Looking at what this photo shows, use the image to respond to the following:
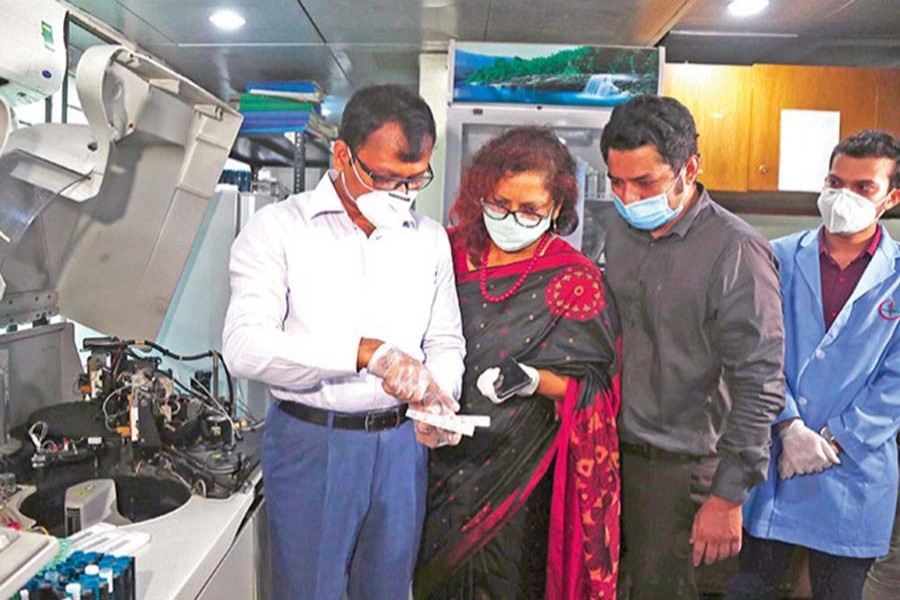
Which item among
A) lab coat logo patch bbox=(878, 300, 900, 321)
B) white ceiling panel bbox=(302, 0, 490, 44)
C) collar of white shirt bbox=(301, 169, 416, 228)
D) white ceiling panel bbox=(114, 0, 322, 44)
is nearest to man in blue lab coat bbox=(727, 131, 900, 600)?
lab coat logo patch bbox=(878, 300, 900, 321)

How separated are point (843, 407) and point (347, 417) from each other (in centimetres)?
117

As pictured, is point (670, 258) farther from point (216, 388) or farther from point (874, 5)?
point (874, 5)

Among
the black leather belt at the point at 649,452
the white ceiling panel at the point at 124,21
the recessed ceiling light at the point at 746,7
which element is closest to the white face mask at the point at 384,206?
the black leather belt at the point at 649,452

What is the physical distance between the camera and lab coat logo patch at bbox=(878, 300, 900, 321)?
150 cm

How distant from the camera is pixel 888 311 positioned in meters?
1.50

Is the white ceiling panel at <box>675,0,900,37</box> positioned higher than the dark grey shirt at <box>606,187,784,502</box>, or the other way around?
the white ceiling panel at <box>675,0,900,37</box>

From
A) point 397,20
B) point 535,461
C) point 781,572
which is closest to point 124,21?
point 397,20

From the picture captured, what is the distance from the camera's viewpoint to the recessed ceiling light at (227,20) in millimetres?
2379

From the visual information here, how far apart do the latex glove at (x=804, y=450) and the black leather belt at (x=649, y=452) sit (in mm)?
279

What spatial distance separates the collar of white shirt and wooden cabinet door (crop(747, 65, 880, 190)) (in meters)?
2.09

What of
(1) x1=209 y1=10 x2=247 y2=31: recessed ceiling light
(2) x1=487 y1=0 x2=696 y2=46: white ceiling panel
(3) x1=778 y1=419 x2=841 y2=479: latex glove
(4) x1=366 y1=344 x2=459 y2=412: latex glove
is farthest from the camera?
(1) x1=209 y1=10 x2=247 y2=31: recessed ceiling light

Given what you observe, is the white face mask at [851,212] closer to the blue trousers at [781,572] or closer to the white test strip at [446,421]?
the blue trousers at [781,572]

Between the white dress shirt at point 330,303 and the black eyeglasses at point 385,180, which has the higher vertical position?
the black eyeglasses at point 385,180

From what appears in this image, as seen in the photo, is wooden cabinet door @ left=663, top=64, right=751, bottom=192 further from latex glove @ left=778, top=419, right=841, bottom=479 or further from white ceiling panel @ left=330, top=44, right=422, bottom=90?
latex glove @ left=778, top=419, right=841, bottom=479
